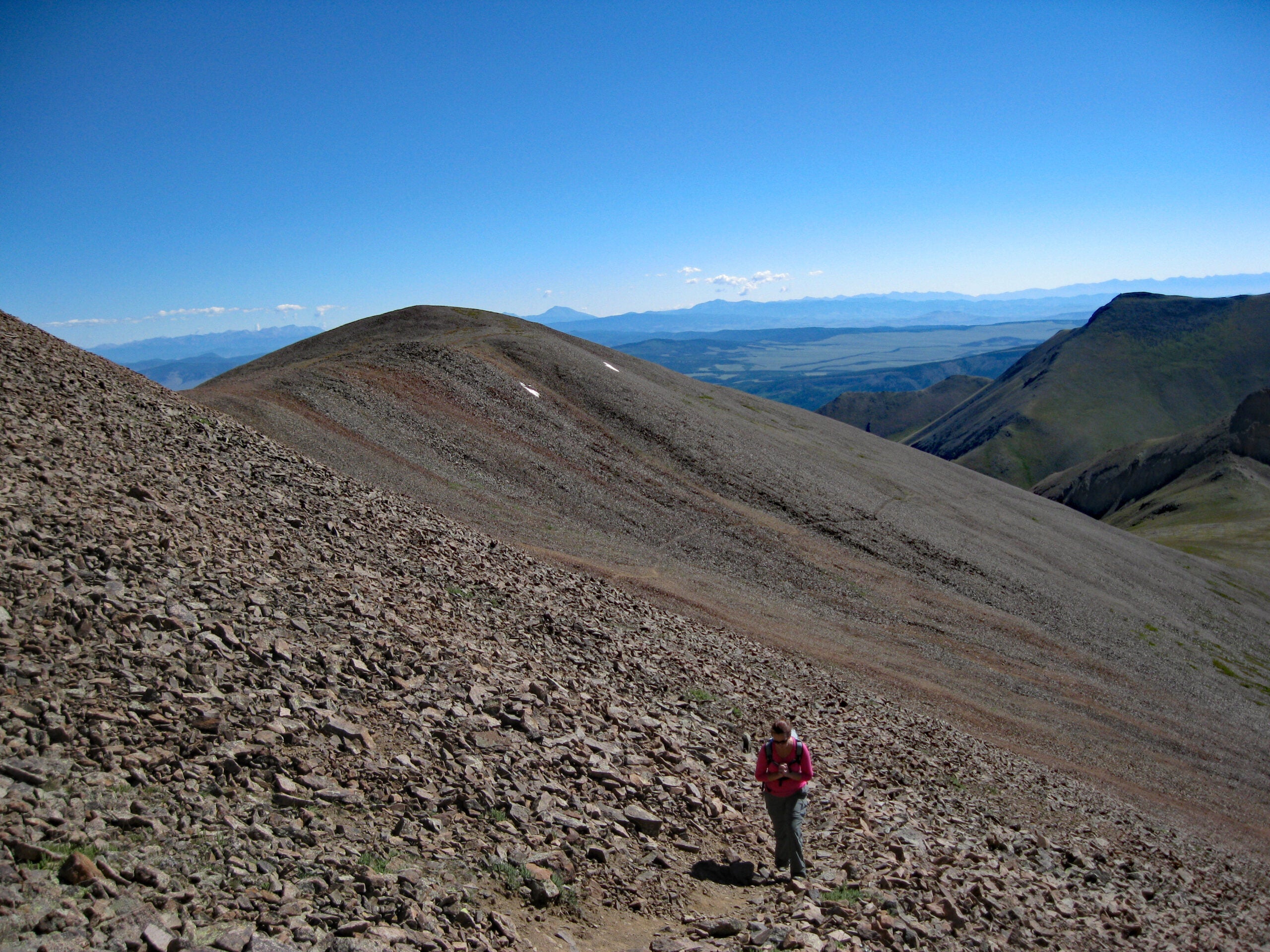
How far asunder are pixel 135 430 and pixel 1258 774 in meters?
38.1

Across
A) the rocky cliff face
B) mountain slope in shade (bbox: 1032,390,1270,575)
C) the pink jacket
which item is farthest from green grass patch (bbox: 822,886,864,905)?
the rocky cliff face

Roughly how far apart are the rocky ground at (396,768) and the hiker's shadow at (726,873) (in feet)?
0.12

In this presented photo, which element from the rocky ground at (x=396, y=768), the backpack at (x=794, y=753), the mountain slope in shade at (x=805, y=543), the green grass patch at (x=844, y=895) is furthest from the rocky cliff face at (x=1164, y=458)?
the backpack at (x=794, y=753)

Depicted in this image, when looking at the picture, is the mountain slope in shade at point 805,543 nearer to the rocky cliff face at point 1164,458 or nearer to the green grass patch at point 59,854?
the green grass patch at point 59,854

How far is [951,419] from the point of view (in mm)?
194625

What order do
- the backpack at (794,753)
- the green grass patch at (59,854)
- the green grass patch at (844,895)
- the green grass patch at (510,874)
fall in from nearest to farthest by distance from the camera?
the green grass patch at (59,854) < the green grass patch at (510,874) < the green grass patch at (844,895) < the backpack at (794,753)

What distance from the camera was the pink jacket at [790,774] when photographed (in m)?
9.84

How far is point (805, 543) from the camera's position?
3466cm

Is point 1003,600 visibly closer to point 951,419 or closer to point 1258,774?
point 1258,774

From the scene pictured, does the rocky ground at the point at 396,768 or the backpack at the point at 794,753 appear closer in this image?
the rocky ground at the point at 396,768

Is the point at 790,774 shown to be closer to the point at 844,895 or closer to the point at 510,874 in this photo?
the point at 844,895

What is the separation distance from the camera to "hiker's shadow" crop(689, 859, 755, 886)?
957 centimetres

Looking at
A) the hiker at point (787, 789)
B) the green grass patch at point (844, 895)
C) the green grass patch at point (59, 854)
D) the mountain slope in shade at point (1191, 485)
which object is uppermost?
the green grass patch at point (59, 854)

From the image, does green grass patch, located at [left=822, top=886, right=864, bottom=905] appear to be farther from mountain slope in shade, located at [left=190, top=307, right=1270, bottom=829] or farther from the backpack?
mountain slope in shade, located at [left=190, top=307, right=1270, bottom=829]
